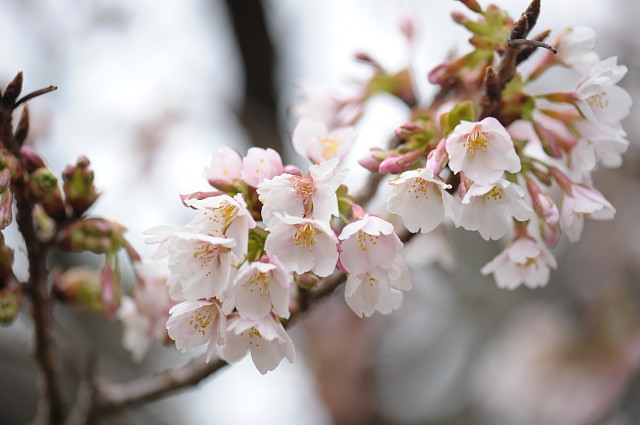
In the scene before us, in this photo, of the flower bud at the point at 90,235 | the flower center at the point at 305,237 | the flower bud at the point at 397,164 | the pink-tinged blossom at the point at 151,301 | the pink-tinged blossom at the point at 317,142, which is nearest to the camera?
the flower center at the point at 305,237

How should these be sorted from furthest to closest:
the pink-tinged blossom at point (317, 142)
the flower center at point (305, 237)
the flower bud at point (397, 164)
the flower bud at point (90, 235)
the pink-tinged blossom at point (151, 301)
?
the pink-tinged blossom at point (151, 301), the flower bud at point (90, 235), the pink-tinged blossom at point (317, 142), the flower bud at point (397, 164), the flower center at point (305, 237)

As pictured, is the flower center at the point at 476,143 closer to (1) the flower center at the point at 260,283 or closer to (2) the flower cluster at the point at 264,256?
(2) the flower cluster at the point at 264,256

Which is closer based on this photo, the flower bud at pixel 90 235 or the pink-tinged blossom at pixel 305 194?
the pink-tinged blossom at pixel 305 194

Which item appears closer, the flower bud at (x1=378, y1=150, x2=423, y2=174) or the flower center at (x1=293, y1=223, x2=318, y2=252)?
the flower center at (x1=293, y1=223, x2=318, y2=252)

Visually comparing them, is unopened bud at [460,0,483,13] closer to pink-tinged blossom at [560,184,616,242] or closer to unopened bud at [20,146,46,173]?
pink-tinged blossom at [560,184,616,242]

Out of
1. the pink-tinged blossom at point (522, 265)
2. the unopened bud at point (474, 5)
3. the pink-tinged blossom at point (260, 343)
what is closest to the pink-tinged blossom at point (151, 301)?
the pink-tinged blossom at point (260, 343)

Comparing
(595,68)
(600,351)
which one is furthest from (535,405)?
(595,68)

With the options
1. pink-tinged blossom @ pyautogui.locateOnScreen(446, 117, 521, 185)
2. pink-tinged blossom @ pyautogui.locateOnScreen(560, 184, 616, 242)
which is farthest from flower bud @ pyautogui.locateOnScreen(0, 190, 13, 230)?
pink-tinged blossom @ pyautogui.locateOnScreen(560, 184, 616, 242)
